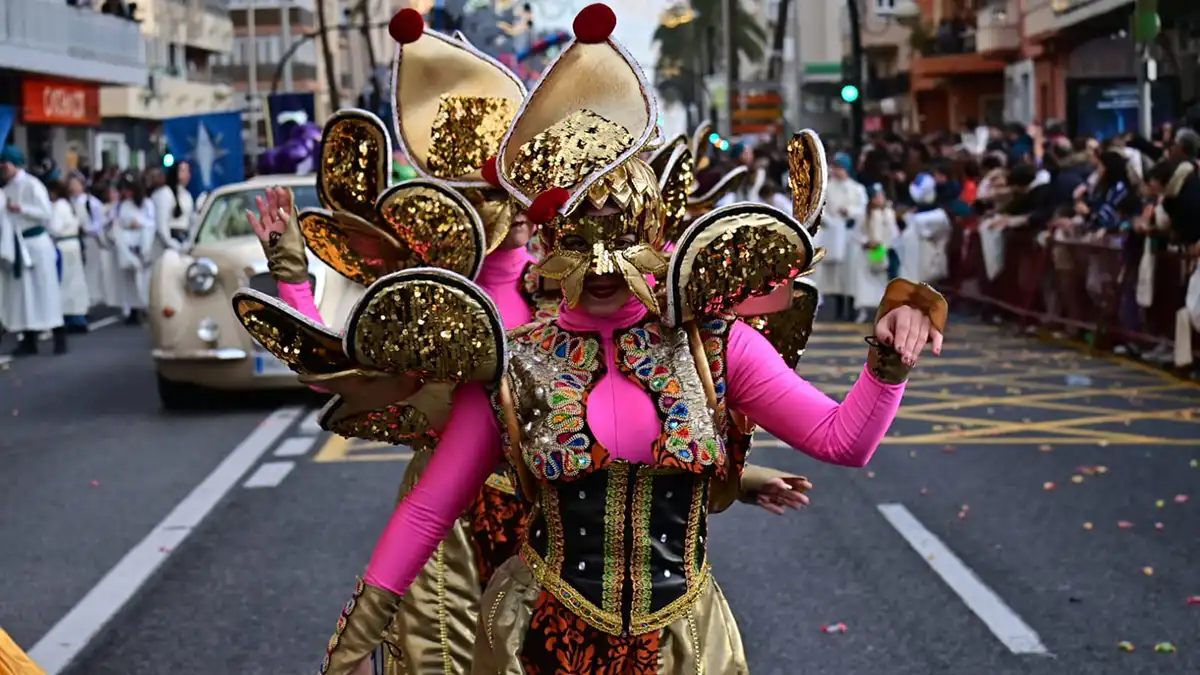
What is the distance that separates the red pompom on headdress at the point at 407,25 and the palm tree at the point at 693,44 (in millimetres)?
70697

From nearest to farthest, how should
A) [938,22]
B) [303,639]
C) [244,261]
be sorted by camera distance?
[303,639]
[244,261]
[938,22]

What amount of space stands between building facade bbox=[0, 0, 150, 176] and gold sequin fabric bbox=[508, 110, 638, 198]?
3333cm

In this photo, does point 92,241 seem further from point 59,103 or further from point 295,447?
point 59,103

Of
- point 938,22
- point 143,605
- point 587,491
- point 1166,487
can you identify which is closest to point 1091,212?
point 1166,487

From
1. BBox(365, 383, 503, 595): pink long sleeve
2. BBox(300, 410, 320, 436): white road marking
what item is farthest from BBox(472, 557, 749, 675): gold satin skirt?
BBox(300, 410, 320, 436): white road marking

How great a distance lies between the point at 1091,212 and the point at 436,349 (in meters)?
14.3

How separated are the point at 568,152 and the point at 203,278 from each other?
32.9 feet

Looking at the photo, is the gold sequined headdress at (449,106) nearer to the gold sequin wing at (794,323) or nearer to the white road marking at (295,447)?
the gold sequin wing at (794,323)

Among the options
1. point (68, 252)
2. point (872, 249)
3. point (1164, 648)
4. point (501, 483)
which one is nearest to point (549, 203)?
point (501, 483)

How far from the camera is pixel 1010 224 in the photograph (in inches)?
746

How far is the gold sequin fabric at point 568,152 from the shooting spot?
10.4ft

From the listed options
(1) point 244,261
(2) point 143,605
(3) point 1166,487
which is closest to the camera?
(2) point 143,605

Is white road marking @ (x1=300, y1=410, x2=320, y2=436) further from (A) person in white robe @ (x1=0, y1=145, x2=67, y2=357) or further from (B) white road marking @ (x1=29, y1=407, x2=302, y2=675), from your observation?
(A) person in white robe @ (x1=0, y1=145, x2=67, y2=357)

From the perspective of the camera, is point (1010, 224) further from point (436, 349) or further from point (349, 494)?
point (436, 349)
